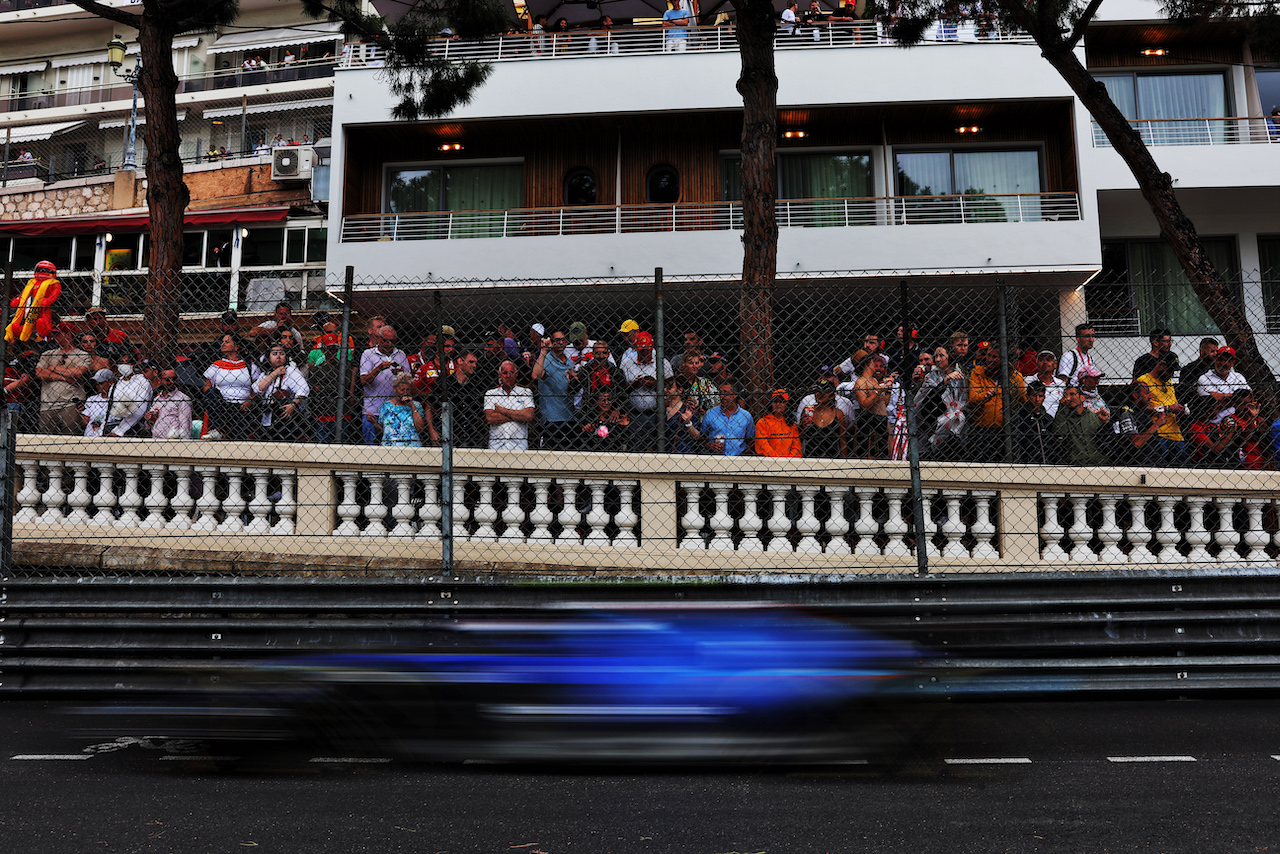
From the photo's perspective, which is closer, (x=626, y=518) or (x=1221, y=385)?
(x=626, y=518)

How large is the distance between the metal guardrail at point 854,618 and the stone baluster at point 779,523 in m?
0.66

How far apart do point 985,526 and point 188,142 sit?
1551 inches

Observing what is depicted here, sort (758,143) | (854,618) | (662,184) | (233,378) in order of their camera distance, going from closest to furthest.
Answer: (854,618), (233,378), (758,143), (662,184)

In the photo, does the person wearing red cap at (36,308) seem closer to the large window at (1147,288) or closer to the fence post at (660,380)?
the fence post at (660,380)

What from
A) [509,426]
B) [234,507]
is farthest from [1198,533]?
[234,507]

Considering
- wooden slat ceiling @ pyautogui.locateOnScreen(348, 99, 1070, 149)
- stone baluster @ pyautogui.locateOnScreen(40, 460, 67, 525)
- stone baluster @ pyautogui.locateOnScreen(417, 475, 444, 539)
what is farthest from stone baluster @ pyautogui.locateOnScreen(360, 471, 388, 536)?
wooden slat ceiling @ pyautogui.locateOnScreen(348, 99, 1070, 149)

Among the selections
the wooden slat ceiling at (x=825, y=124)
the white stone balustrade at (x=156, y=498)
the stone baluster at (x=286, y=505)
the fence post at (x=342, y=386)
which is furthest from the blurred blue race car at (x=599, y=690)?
the wooden slat ceiling at (x=825, y=124)

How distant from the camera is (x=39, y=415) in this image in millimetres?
7895

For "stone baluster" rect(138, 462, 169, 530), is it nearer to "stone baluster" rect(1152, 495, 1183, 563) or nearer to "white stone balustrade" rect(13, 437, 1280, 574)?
"white stone balustrade" rect(13, 437, 1280, 574)

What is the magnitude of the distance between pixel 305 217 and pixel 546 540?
24096 mm

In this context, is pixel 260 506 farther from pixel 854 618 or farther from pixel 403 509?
pixel 854 618

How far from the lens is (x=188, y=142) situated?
3844cm

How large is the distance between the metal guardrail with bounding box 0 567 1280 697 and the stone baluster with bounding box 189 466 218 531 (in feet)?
2.64

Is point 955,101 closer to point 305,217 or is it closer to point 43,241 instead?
point 305,217
